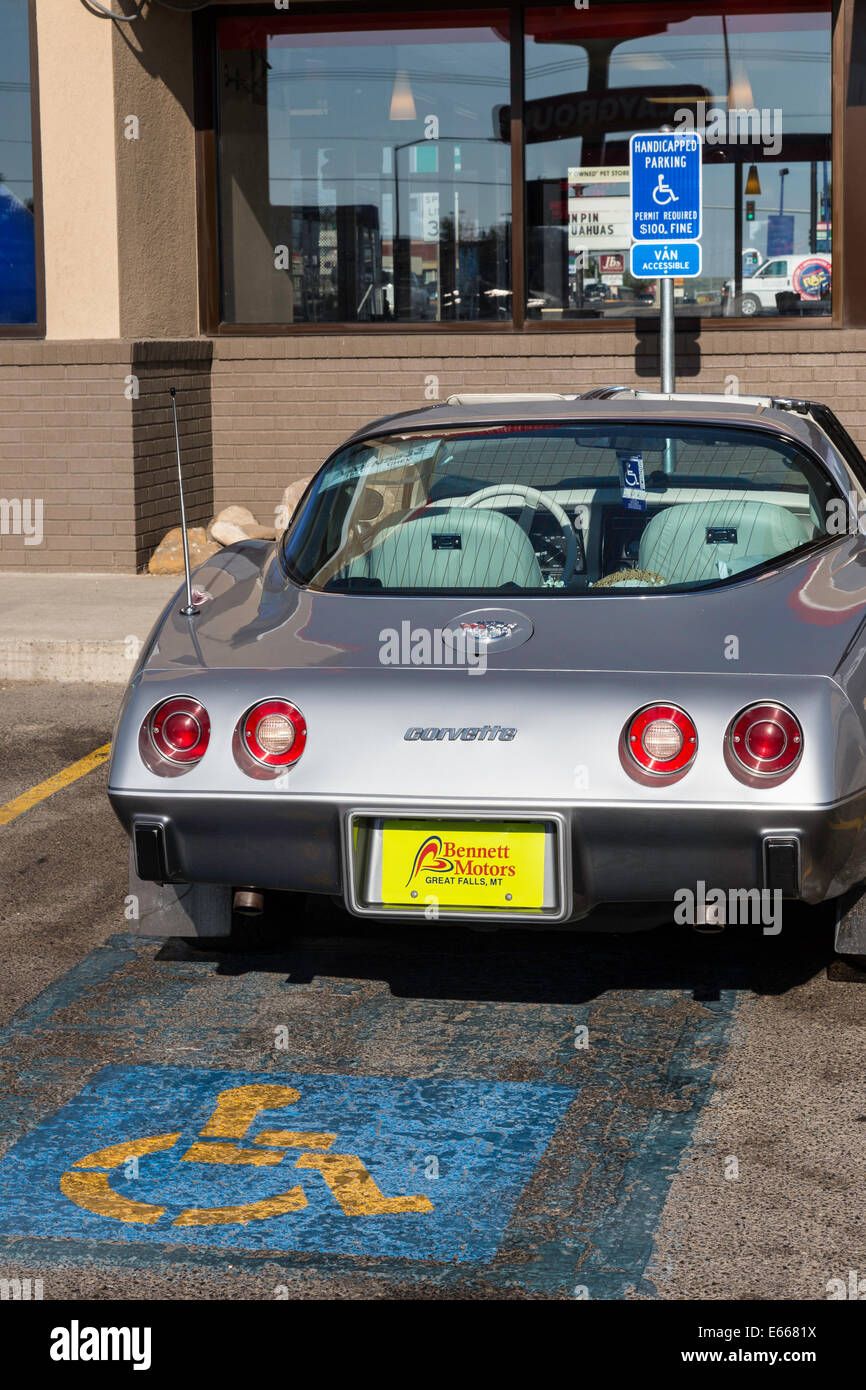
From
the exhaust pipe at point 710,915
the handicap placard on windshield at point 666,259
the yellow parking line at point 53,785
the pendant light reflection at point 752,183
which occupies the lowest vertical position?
the yellow parking line at point 53,785

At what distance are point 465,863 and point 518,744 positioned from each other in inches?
11.4

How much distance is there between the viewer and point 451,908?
3.90 metres

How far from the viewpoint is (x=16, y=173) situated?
12070 mm

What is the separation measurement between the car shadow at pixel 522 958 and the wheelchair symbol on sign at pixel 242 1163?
784 mm


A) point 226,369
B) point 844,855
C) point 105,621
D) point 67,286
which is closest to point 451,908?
point 844,855

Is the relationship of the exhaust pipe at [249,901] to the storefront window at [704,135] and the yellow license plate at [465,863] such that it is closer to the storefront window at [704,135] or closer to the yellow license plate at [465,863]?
the yellow license plate at [465,863]

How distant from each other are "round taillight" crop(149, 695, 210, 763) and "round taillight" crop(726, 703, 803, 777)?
3.91ft

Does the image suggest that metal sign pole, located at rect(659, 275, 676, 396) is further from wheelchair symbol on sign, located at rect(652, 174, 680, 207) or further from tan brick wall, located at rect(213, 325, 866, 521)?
tan brick wall, located at rect(213, 325, 866, 521)

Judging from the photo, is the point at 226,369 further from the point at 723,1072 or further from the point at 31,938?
the point at 723,1072

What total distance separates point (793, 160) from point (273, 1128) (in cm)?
1064

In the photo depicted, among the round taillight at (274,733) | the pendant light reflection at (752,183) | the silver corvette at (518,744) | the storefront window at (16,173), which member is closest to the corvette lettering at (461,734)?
the silver corvette at (518,744)

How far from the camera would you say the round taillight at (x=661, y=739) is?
12.5ft

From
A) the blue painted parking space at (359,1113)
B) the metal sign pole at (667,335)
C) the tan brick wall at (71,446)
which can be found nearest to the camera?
the blue painted parking space at (359,1113)

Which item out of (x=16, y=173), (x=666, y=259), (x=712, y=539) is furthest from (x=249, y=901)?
(x=16, y=173)
